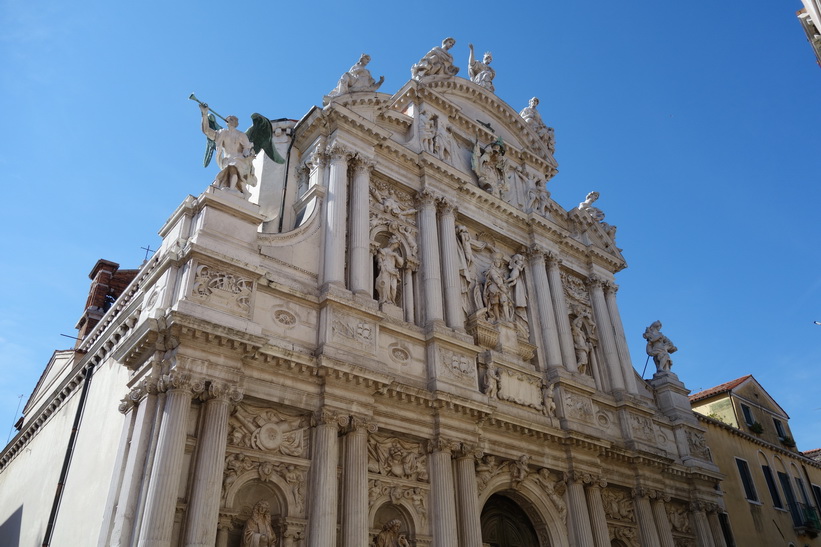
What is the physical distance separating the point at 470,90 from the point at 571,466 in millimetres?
11461

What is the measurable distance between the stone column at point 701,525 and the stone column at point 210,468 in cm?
1408

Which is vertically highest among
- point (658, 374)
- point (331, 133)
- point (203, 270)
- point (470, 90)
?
point (470, 90)

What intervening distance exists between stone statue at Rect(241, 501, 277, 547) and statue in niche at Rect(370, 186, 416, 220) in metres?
7.83

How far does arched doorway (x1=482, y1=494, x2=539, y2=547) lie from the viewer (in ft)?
49.5

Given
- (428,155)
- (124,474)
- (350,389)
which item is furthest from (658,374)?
(124,474)

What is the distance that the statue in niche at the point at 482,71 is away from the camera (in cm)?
2234

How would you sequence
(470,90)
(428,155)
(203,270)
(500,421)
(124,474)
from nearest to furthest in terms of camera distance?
(124,474), (203,270), (500,421), (428,155), (470,90)

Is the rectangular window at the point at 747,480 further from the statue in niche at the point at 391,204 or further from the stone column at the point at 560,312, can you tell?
the statue in niche at the point at 391,204

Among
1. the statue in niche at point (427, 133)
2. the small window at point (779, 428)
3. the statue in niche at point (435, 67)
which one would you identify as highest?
the statue in niche at point (435, 67)

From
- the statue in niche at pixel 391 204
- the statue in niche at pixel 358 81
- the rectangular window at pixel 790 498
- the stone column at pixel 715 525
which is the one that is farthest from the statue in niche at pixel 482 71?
the rectangular window at pixel 790 498

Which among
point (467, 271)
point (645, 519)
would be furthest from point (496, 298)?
point (645, 519)

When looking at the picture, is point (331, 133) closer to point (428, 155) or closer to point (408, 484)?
point (428, 155)

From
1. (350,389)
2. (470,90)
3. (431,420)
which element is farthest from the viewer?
(470,90)

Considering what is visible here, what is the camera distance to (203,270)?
11.8 m
